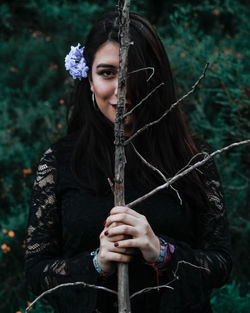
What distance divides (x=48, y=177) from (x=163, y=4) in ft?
13.5

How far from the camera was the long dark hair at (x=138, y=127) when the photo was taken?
2031 millimetres

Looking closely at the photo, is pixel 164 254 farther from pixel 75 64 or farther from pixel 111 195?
pixel 75 64

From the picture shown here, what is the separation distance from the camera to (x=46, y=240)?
6.75 ft

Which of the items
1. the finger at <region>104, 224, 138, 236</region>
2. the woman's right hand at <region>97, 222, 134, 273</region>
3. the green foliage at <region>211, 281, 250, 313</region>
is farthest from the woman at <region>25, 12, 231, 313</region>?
the green foliage at <region>211, 281, 250, 313</region>

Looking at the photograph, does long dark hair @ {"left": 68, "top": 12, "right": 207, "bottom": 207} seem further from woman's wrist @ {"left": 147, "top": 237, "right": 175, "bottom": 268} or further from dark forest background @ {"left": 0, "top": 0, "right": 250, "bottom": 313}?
dark forest background @ {"left": 0, "top": 0, "right": 250, "bottom": 313}

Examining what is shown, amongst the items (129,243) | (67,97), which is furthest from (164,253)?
(67,97)

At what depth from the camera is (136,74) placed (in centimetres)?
202

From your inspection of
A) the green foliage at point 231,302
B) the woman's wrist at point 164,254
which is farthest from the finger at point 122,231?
the green foliage at point 231,302

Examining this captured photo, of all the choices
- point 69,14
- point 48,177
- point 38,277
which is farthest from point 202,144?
point 69,14

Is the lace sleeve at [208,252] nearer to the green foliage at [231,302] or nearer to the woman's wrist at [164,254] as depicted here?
the woman's wrist at [164,254]

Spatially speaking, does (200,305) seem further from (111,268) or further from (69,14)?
(69,14)

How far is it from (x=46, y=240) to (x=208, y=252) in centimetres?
60

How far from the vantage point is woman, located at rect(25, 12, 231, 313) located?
1.89 metres

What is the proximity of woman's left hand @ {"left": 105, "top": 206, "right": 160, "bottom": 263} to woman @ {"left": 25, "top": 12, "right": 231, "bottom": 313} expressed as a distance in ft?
0.68
